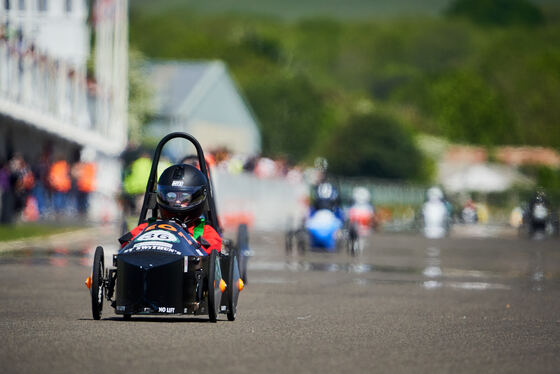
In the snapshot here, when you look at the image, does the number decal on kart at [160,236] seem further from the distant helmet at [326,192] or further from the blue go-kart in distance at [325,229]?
the distant helmet at [326,192]

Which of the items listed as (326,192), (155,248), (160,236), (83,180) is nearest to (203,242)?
(160,236)

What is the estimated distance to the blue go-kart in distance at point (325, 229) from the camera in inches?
1053

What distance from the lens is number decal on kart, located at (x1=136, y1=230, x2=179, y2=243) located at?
1145 centimetres

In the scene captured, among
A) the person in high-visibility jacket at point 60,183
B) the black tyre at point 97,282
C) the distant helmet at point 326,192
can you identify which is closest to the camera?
the black tyre at point 97,282

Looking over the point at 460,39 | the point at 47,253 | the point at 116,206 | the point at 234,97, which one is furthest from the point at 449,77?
the point at 47,253

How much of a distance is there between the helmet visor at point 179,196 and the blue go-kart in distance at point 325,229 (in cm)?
1440

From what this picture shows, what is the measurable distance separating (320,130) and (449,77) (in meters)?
33.6

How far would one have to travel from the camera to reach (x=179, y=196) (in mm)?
12148

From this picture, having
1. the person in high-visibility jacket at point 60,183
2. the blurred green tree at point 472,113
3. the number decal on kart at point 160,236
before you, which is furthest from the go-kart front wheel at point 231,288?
the blurred green tree at point 472,113

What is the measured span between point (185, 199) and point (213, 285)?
1.06m

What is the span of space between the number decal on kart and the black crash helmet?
1.98ft

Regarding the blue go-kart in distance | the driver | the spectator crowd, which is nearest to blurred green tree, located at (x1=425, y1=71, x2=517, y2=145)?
the spectator crowd

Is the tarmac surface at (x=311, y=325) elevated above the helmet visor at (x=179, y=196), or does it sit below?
below

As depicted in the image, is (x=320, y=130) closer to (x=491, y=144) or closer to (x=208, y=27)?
(x=491, y=144)
